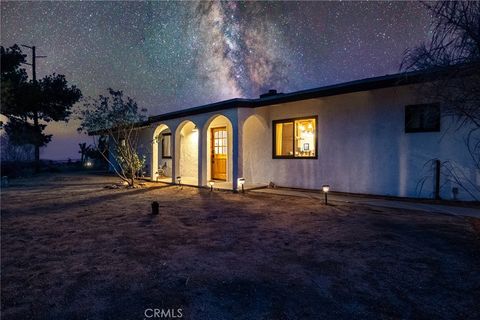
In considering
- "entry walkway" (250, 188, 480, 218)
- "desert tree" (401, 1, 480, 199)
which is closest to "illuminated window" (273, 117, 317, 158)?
"entry walkway" (250, 188, 480, 218)

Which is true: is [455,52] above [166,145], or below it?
above

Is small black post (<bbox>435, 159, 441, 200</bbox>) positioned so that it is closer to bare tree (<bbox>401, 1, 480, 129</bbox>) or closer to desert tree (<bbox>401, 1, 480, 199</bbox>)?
desert tree (<bbox>401, 1, 480, 199</bbox>)

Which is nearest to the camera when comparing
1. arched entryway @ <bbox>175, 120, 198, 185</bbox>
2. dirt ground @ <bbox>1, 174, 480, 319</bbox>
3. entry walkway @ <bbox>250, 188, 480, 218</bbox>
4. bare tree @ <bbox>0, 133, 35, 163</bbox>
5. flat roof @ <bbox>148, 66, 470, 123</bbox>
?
dirt ground @ <bbox>1, 174, 480, 319</bbox>

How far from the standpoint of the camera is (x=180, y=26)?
40.0 ft

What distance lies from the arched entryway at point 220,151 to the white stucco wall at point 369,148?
2334 millimetres

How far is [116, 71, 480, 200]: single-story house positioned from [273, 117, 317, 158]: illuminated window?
0.03 metres

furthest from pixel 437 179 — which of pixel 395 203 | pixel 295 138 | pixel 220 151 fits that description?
pixel 220 151

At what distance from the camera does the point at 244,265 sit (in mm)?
3539

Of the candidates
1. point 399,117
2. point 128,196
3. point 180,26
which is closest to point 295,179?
point 399,117

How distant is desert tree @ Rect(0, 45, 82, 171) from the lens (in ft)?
57.0

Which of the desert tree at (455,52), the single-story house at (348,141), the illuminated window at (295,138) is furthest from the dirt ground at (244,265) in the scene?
the illuminated window at (295,138)

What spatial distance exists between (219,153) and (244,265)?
32.1 ft

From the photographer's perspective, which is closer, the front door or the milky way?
the milky way

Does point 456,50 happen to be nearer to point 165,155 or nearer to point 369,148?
point 369,148
